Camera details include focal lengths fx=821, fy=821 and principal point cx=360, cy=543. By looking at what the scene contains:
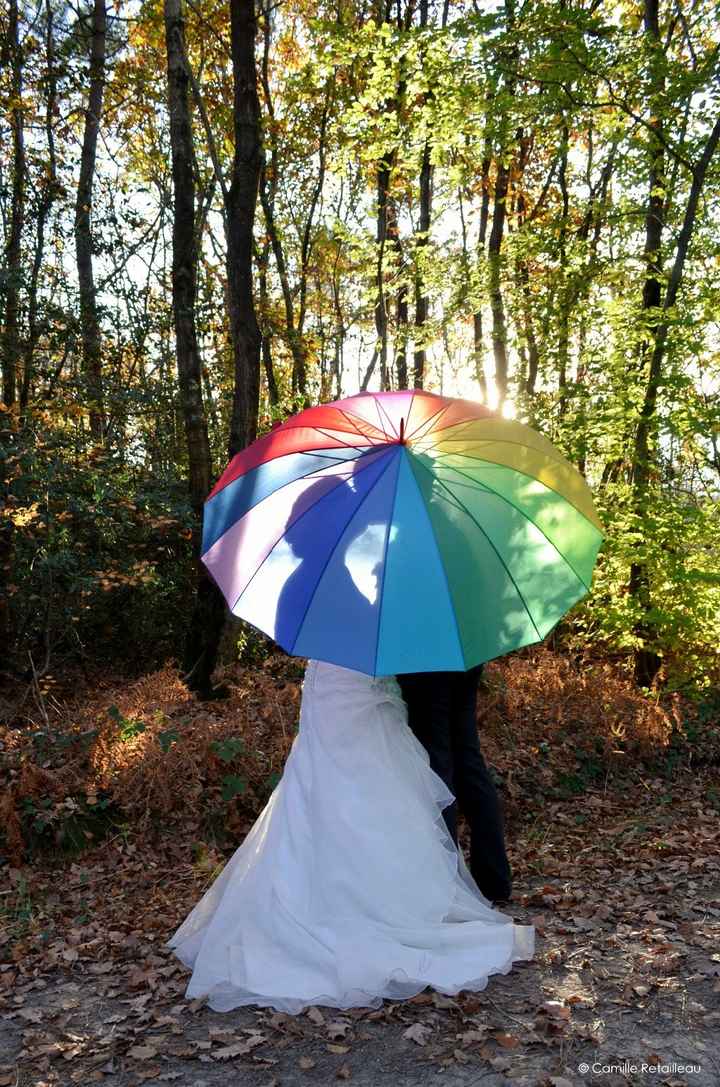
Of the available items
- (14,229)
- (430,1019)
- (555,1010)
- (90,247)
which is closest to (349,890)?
(430,1019)

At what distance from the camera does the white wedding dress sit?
11.6ft

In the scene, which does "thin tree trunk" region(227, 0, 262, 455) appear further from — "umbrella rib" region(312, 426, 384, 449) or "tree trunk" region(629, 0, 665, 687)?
"umbrella rib" region(312, 426, 384, 449)

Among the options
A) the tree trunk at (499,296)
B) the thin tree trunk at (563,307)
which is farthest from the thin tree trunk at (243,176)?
the thin tree trunk at (563,307)

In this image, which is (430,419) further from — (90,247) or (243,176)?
(90,247)

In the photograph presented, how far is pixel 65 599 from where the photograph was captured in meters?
8.84

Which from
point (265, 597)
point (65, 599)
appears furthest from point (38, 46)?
point (265, 597)

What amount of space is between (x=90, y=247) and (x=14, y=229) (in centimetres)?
100

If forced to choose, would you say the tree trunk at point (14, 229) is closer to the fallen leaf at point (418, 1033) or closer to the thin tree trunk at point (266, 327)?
the thin tree trunk at point (266, 327)

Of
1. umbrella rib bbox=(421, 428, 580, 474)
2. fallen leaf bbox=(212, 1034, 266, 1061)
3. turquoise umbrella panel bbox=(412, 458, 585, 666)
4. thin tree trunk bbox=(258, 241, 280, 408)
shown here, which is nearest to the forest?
fallen leaf bbox=(212, 1034, 266, 1061)

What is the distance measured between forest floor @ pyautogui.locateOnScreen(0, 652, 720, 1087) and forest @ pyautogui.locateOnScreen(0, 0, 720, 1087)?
0.05 metres

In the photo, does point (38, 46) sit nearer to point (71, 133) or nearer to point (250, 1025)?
point (71, 133)

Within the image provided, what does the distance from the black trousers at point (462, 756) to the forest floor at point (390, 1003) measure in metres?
0.31

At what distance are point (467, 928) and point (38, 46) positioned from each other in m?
11.9

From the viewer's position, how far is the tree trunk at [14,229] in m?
9.52
